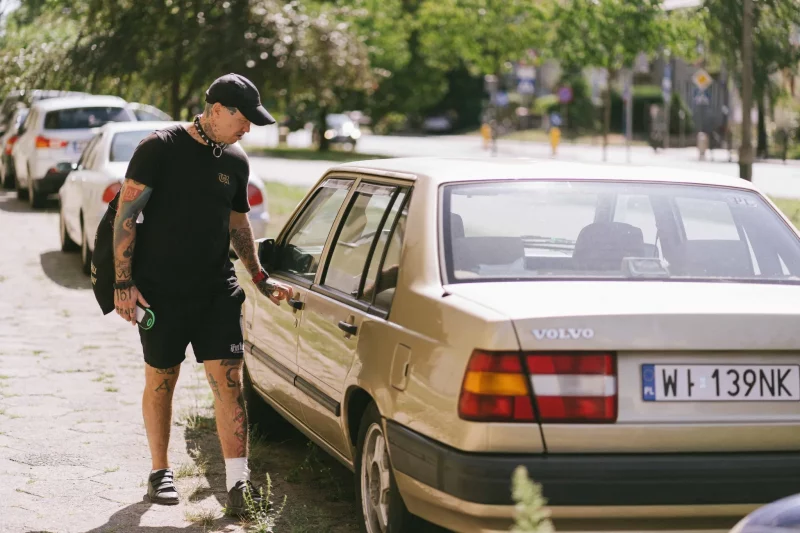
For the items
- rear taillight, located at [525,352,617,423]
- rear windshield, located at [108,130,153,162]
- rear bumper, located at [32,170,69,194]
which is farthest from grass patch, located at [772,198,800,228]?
rear taillight, located at [525,352,617,423]

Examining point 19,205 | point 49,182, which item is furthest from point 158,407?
point 19,205

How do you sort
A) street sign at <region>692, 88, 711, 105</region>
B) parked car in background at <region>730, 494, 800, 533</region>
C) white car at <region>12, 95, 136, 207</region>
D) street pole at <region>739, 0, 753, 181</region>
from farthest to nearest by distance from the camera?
street sign at <region>692, 88, 711, 105</region> → white car at <region>12, 95, 136, 207</region> → street pole at <region>739, 0, 753, 181</region> → parked car in background at <region>730, 494, 800, 533</region>

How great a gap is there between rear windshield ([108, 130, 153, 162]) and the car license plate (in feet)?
34.5

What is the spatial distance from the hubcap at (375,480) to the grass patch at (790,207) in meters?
12.7

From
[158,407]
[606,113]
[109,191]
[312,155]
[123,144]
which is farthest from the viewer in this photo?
[312,155]

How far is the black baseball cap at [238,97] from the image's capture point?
17.5 feet

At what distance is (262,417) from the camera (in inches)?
274

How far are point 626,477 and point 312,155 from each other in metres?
45.3

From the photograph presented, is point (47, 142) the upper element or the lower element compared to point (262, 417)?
upper

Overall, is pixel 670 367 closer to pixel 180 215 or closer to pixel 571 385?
pixel 571 385

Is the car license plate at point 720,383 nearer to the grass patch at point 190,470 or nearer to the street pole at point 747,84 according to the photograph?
the grass patch at point 190,470

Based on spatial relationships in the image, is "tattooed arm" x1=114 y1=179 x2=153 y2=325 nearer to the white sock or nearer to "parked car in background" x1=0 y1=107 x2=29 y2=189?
the white sock

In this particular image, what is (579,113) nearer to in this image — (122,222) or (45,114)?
(45,114)

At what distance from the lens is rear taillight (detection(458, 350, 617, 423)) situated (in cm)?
397
